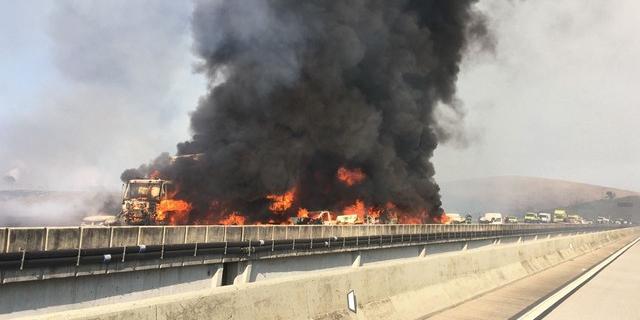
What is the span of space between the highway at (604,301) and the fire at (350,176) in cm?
3687

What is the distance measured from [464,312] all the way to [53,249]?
31.0 ft

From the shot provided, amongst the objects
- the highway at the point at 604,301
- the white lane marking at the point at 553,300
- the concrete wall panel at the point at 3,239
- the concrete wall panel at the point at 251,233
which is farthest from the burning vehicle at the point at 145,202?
the highway at the point at 604,301

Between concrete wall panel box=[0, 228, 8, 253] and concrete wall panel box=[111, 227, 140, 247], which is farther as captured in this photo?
concrete wall panel box=[111, 227, 140, 247]

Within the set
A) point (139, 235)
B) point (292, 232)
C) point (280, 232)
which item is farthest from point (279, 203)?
point (139, 235)

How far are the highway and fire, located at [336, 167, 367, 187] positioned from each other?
36.9m

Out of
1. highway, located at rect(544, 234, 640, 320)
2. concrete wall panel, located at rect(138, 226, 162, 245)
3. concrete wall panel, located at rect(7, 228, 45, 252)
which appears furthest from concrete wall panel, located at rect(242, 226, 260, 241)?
highway, located at rect(544, 234, 640, 320)

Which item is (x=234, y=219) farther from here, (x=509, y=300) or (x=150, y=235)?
(x=509, y=300)

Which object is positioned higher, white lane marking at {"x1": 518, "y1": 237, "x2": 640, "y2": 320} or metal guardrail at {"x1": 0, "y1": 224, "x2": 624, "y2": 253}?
metal guardrail at {"x1": 0, "y1": 224, "x2": 624, "y2": 253}

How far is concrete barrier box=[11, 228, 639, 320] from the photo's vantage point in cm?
434

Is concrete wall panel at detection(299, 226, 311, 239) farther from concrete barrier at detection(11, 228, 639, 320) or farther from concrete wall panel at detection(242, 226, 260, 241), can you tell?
concrete barrier at detection(11, 228, 639, 320)

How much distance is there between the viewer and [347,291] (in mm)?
6852

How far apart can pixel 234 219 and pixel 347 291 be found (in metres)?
38.7

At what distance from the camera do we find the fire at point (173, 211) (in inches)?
1399

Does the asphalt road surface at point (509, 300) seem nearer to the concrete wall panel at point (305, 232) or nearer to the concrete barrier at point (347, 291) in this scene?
the concrete barrier at point (347, 291)
